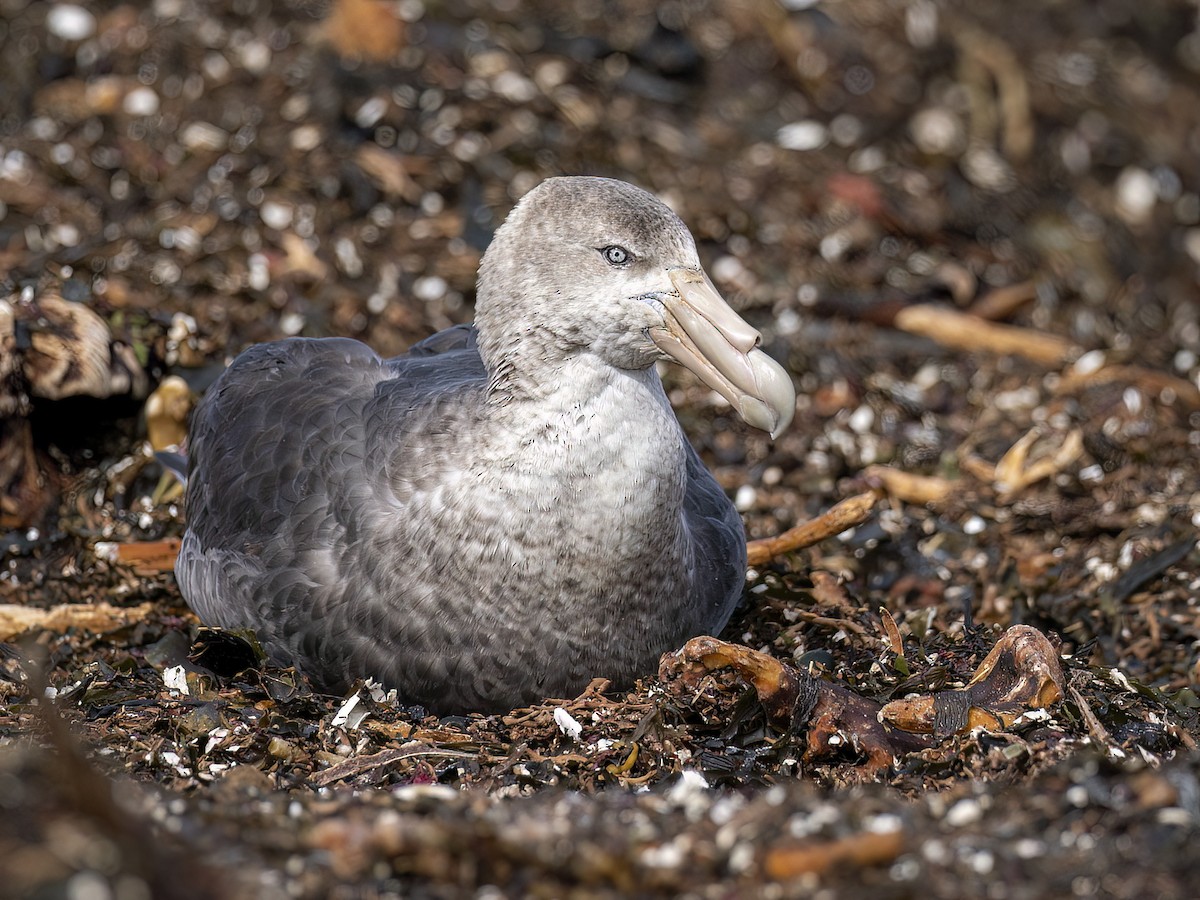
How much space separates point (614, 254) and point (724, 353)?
41cm

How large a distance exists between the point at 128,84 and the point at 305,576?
433cm

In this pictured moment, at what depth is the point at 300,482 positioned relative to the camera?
443 centimetres

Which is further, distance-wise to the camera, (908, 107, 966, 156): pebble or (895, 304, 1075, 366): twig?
(908, 107, 966, 156): pebble

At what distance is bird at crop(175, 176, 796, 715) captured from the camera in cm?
386

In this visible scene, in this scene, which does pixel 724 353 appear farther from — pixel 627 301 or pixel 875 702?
pixel 875 702

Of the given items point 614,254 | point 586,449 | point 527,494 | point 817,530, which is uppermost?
point 614,254

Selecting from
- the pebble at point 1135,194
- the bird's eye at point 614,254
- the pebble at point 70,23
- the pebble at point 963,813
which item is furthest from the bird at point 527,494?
the pebble at point 1135,194

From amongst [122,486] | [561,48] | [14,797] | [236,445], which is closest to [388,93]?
[561,48]

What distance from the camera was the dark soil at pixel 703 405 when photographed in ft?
9.27

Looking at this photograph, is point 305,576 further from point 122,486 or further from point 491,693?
point 122,486

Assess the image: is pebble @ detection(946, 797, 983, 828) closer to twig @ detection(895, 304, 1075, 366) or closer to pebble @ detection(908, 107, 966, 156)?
twig @ detection(895, 304, 1075, 366)

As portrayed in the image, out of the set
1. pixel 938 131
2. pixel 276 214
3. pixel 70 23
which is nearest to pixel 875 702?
pixel 276 214

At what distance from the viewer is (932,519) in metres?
5.79

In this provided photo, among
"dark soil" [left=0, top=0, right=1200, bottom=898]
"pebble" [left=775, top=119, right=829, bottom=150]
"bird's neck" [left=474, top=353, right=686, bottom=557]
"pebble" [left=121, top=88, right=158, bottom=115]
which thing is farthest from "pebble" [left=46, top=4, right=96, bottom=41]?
"bird's neck" [left=474, top=353, right=686, bottom=557]
